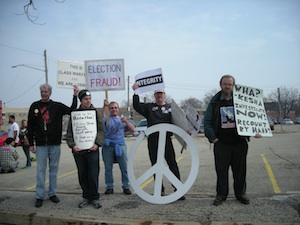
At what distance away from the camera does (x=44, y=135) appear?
4648 millimetres

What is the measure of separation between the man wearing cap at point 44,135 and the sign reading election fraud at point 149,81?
4.22 feet

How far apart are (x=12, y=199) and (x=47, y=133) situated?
1543 millimetres

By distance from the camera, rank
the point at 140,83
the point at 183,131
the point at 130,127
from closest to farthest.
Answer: the point at 183,131
the point at 140,83
the point at 130,127

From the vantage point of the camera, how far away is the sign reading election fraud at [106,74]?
5.59 m

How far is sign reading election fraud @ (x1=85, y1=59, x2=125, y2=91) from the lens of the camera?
5.59 m

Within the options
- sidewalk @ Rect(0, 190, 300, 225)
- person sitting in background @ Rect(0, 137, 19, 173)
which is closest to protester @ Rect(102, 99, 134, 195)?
sidewalk @ Rect(0, 190, 300, 225)

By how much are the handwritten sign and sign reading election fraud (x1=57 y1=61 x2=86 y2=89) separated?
81.0 inches

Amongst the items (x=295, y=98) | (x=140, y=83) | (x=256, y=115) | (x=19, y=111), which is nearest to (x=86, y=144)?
(x=140, y=83)

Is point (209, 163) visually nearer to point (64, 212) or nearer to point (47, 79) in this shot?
point (64, 212)

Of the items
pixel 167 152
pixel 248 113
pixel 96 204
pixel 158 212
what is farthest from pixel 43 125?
pixel 248 113

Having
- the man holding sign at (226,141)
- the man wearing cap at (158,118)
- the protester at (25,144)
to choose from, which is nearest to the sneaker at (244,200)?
the man holding sign at (226,141)

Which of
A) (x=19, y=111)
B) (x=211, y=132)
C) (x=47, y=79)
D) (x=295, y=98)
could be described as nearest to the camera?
(x=211, y=132)

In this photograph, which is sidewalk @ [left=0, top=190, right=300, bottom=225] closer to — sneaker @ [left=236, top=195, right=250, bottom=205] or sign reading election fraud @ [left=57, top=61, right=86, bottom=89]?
sneaker @ [left=236, top=195, right=250, bottom=205]

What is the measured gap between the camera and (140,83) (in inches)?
187
